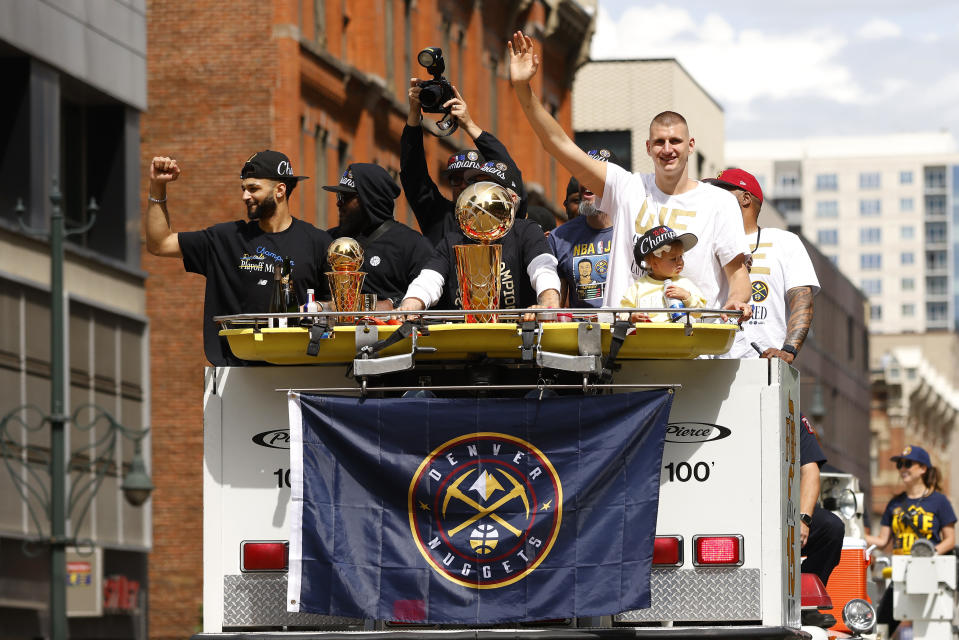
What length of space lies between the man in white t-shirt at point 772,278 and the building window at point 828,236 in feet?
595

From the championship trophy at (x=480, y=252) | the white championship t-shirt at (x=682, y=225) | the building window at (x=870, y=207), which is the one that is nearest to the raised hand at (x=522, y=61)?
the white championship t-shirt at (x=682, y=225)

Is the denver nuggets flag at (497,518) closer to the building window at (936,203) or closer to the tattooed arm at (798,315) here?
the tattooed arm at (798,315)

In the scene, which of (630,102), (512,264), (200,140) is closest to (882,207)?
(630,102)

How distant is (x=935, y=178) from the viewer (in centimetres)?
19375

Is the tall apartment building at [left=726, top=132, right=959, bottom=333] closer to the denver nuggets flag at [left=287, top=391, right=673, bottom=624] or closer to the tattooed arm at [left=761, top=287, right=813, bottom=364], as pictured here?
the tattooed arm at [left=761, top=287, right=813, bottom=364]

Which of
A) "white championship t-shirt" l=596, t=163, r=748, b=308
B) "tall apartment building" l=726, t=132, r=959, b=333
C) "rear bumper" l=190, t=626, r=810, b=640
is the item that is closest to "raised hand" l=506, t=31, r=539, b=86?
"white championship t-shirt" l=596, t=163, r=748, b=308

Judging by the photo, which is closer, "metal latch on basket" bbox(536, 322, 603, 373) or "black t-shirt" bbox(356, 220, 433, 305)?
"metal latch on basket" bbox(536, 322, 603, 373)

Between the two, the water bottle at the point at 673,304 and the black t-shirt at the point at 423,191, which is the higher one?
the black t-shirt at the point at 423,191

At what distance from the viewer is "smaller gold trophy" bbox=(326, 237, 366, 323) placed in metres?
8.56

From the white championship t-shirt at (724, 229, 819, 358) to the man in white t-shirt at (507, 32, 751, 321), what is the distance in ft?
4.64

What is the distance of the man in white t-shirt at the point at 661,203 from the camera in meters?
8.88

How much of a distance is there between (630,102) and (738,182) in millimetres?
55198

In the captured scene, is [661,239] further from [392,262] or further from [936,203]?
[936,203]

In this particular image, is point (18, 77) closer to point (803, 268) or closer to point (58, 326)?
point (58, 326)
